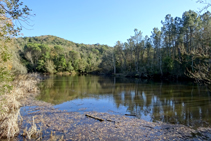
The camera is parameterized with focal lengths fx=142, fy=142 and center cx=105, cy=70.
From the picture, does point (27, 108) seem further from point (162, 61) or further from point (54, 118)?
point (162, 61)

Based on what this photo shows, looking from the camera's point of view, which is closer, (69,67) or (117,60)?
(117,60)

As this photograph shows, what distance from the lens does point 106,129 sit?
751 cm

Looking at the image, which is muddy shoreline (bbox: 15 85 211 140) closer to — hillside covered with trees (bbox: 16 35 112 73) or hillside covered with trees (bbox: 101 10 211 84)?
hillside covered with trees (bbox: 101 10 211 84)

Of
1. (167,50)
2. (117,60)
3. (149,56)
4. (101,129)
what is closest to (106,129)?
(101,129)

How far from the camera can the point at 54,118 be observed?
357 inches

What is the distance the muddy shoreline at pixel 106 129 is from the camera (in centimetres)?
661

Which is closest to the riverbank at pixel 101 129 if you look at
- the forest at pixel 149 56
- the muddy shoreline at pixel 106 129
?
the muddy shoreline at pixel 106 129

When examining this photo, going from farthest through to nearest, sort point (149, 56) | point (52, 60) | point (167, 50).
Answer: point (52, 60), point (149, 56), point (167, 50)

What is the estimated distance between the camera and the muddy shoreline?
21.7 ft

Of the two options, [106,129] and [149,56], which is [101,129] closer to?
[106,129]

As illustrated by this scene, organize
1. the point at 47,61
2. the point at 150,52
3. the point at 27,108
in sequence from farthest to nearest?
the point at 47,61
the point at 150,52
the point at 27,108

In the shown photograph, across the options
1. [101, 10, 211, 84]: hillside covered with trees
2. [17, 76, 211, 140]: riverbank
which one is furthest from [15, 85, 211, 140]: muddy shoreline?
[101, 10, 211, 84]: hillside covered with trees

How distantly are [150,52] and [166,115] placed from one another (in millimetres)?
45662

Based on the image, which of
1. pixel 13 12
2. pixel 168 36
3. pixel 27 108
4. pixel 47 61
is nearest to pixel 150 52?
pixel 168 36
